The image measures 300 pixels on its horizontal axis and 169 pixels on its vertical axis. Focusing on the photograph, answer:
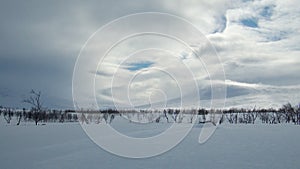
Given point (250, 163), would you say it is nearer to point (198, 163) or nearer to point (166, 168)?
point (198, 163)

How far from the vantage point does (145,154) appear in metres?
6.98

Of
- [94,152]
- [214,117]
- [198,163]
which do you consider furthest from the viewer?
[214,117]

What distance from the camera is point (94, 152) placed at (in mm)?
7469

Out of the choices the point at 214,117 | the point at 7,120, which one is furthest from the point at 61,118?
the point at 214,117

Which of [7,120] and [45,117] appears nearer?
[7,120]

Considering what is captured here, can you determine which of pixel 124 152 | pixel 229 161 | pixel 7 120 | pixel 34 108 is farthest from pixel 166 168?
pixel 34 108

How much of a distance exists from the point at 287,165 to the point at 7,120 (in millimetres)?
19996

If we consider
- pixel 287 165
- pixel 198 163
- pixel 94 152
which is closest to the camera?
pixel 287 165

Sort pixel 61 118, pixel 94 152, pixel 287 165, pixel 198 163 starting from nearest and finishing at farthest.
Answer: pixel 287 165
pixel 198 163
pixel 94 152
pixel 61 118

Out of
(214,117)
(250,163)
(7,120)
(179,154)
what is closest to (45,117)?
(7,120)

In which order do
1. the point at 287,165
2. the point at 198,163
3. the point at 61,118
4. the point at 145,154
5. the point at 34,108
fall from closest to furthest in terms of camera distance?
the point at 287,165 < the point at 198,163 < the point at 145,154 < the point at 34,108 < the point at 61,118

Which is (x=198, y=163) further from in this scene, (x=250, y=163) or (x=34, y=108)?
(x=34, y=108)

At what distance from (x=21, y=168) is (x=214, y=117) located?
15.7m

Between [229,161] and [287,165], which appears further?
[229,161]
